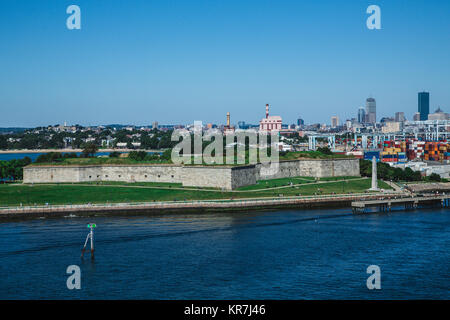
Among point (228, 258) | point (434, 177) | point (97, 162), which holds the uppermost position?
point (97, 162)

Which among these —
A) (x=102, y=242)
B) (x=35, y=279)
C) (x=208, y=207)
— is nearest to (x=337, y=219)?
(x=208, y=207)

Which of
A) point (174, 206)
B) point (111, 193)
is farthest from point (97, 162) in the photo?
point (174, 206)

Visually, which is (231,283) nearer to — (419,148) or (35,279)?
(35,279)

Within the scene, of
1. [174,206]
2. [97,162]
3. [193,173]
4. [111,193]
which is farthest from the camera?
[97,162]

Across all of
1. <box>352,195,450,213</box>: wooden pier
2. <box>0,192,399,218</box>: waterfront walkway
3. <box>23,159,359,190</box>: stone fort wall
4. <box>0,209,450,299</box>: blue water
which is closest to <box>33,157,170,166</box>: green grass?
<box>23,159,359,190</box>: stone fort wall

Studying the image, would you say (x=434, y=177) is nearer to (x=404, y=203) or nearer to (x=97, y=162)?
(x=404, y=203)

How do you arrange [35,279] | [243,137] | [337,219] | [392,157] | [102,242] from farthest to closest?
[243,137]
[392,157]
[337,219]
[102,242]
[35,279]
